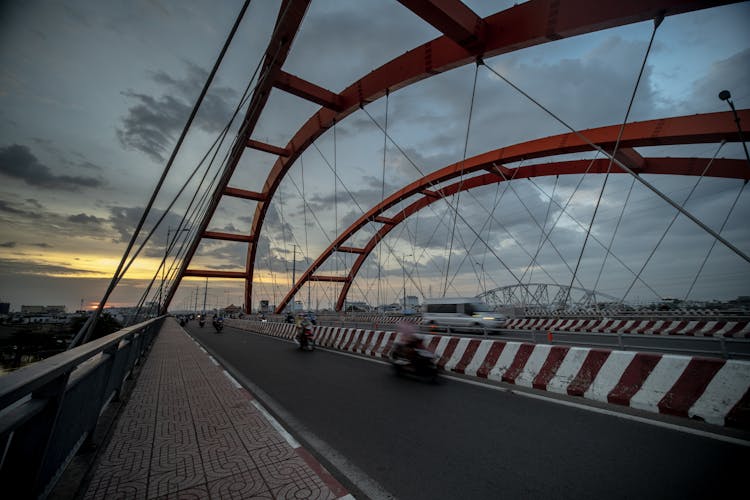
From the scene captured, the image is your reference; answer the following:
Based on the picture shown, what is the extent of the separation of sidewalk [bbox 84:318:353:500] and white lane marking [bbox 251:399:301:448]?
11mm

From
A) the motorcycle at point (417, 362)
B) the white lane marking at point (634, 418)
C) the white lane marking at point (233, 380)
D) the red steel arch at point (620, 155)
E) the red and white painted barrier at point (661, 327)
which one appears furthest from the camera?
the red steel arch at point (620, 155)

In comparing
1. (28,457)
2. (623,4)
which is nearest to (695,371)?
(28,457)

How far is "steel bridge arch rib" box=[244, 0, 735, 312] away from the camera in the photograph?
6711mm

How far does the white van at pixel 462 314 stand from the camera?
15078 mm

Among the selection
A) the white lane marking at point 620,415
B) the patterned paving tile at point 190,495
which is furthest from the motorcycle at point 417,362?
the patterned paving tile at point 190,495

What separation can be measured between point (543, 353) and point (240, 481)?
17.4ft

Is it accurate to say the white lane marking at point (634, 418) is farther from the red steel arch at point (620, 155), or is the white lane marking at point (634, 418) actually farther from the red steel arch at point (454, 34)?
the red steel arch at point (620, 155)

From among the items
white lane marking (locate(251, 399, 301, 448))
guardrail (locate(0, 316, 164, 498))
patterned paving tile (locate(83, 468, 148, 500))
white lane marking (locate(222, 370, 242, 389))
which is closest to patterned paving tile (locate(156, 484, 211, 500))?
patterned paving tile (locate(83, 468, 148, 500))

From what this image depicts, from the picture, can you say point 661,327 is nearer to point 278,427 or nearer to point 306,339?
point 306,339

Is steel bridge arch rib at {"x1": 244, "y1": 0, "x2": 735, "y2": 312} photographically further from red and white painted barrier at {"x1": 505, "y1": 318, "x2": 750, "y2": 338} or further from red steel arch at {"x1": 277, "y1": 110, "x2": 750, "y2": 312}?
red and white painted barrier at {"x1": 505, "y1": 318, "x2": 750, "y2": 338}

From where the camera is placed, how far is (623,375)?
15.0 feet

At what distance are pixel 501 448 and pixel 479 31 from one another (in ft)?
31.3

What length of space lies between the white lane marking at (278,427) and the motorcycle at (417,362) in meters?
3.18

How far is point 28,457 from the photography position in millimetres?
1723
